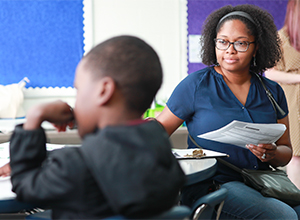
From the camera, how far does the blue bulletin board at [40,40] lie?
271 centimetres

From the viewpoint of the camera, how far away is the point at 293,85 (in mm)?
2283

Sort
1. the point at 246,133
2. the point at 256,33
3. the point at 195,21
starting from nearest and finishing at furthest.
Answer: the point at 246,133 → the point at 256,33 → the point at 195,21

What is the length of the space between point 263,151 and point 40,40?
2.18 meters

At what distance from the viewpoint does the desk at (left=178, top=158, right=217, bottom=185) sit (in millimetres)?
1005

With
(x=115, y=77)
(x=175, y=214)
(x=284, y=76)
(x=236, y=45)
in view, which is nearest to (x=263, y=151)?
(x=236, y=45)

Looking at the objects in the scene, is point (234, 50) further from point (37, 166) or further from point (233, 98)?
point (37, 166)

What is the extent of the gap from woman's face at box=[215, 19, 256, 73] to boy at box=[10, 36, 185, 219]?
34.0 inches

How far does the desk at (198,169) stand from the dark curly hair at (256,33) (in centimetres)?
67

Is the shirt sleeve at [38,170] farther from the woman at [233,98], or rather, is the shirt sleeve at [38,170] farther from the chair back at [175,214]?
the woman at [233,98]

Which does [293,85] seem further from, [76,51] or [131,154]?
[131,154]

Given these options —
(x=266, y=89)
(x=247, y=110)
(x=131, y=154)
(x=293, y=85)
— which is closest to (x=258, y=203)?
(x=247, y=110)

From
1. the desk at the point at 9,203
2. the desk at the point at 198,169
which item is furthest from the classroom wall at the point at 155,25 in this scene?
the desk at the point at 9,203

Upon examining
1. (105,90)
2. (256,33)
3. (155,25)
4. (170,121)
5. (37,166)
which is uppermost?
(155,25)

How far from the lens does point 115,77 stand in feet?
2.07
